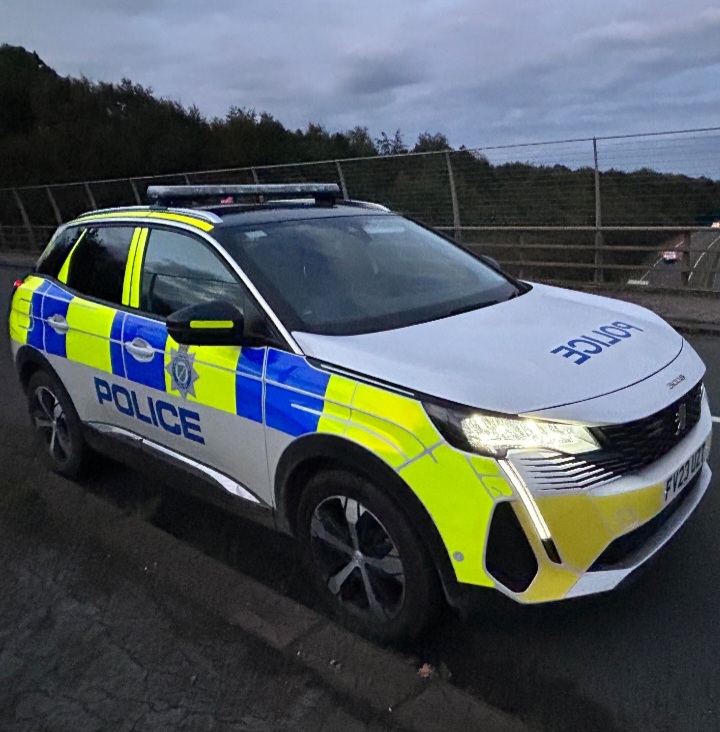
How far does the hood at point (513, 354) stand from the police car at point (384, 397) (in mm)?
10

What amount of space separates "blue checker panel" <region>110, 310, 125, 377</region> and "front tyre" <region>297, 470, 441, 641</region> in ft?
4.48

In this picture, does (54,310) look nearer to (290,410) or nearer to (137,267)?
(137,267)

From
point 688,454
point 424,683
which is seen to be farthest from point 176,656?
point 688,454

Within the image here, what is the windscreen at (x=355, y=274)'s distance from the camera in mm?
3340

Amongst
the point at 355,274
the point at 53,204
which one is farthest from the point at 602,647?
the point at 53,204

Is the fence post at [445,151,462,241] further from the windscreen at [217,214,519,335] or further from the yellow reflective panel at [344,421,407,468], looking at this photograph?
the yellow reflective panel at [344,421,407,468]

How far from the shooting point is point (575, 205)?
11359 mm

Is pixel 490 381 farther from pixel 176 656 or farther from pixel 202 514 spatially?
pixel 202 514

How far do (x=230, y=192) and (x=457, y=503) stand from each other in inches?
101

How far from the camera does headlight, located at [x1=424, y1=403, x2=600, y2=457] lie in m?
2.55

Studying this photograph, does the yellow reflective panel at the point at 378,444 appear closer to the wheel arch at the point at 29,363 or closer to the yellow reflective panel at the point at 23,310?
the wheel arch at the point at 29,363

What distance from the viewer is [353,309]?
134 inches

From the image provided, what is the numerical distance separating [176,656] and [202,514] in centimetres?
136

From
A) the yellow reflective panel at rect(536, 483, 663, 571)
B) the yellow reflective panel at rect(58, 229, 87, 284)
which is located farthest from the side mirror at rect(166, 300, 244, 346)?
the yellow reflective panel at rect(58, 229, 87, 284)
